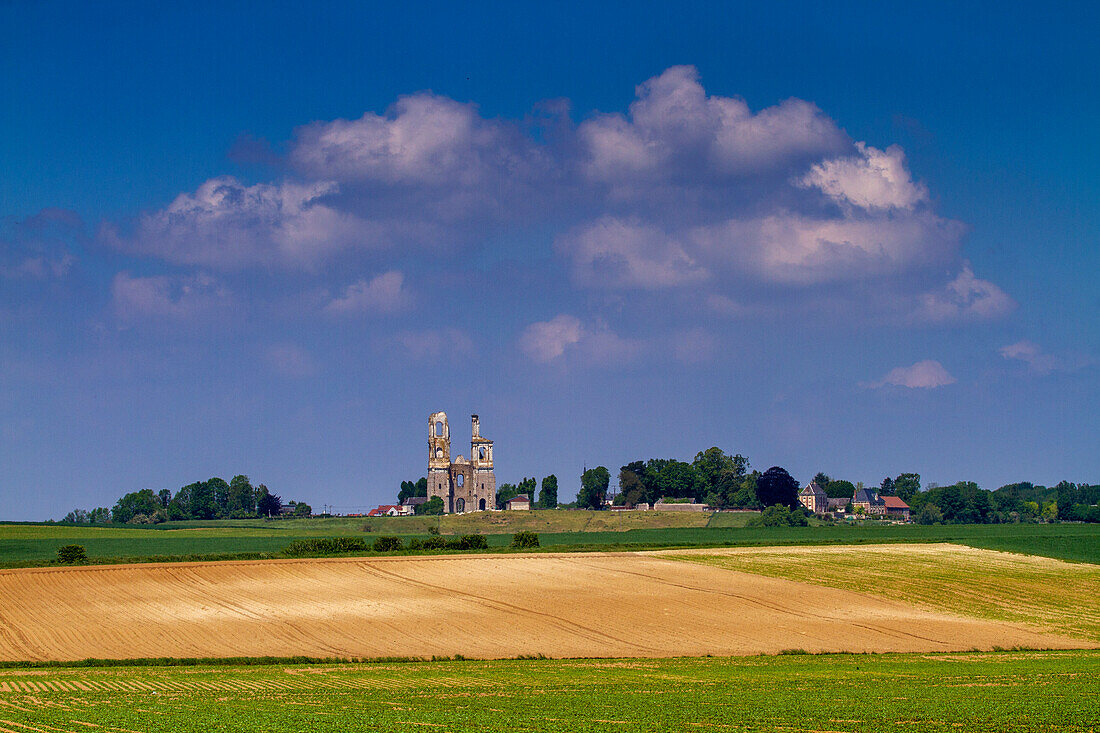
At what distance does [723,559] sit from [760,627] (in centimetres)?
3057

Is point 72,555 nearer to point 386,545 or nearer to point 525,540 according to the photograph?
point 386,545

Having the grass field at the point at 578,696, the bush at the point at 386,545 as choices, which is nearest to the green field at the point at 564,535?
the bush at the point at 386,545

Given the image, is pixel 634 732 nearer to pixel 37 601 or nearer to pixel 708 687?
pixel 708 687

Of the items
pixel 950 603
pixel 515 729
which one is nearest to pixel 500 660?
pixel 515 729

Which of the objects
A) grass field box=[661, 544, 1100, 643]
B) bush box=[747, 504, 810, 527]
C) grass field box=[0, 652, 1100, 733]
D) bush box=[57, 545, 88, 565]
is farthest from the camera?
bush box=[747, 504, 810, 527]

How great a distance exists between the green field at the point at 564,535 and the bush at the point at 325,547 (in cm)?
679

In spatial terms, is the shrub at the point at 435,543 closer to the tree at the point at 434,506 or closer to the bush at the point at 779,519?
the bush at the point at 779,519

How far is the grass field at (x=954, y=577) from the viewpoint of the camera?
47.7m

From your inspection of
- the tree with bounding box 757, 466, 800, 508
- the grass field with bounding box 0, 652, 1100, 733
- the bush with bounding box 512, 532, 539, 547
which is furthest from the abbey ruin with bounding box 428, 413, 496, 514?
the grass field with bounding box 0, 652, 1100, 733

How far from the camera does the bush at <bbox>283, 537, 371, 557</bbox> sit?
77.7 meters

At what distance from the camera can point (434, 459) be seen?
198m

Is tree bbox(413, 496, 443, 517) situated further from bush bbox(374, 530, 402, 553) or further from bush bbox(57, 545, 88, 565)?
bush bbox(57, 545, 88, 565)

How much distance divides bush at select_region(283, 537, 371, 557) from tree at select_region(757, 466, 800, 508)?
125 m

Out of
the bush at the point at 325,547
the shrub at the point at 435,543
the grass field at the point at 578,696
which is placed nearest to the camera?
the grass field at the point at 578,696
